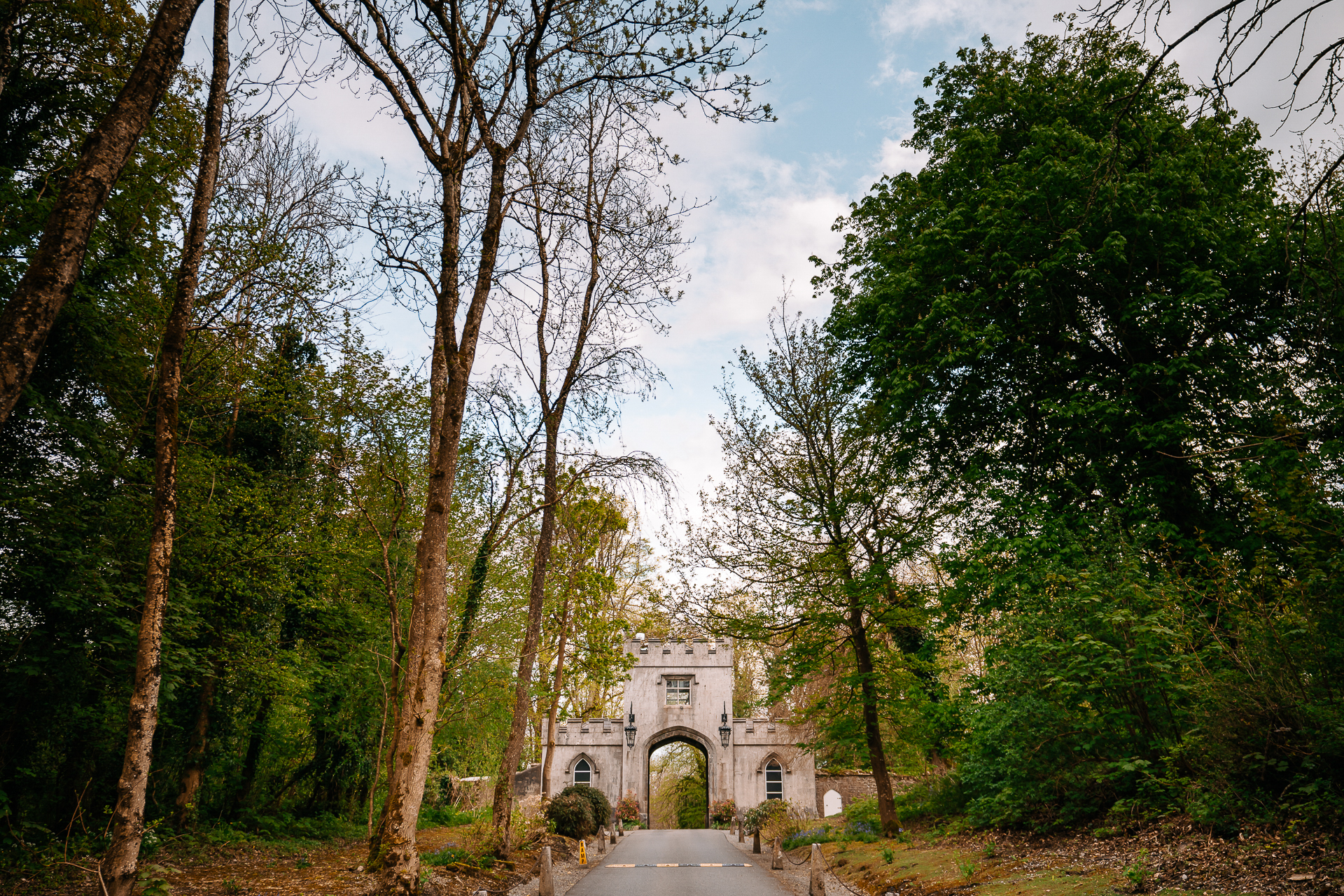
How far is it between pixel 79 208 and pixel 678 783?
43.0m

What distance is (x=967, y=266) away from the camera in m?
13.2

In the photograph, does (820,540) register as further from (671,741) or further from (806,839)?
(671,741)

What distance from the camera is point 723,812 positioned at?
30297mm

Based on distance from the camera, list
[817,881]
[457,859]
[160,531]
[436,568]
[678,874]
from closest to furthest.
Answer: [160,531] → [436,568] → [817,881] → [457,859] → [678,874]

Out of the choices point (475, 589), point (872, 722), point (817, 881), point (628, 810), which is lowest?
point (628, 810)

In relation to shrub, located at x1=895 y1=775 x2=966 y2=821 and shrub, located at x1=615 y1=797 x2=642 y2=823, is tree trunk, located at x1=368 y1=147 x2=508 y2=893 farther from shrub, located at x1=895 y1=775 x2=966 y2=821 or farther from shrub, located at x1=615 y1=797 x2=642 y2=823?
shrub, located at x1=615 y1=797 x2=642 y2=823

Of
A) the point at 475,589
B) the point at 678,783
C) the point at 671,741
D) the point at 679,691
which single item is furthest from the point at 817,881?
the point at 678,783

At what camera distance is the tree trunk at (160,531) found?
574cm

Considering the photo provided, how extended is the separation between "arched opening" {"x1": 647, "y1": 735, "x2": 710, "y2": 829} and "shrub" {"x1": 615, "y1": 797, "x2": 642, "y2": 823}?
6.00 ft

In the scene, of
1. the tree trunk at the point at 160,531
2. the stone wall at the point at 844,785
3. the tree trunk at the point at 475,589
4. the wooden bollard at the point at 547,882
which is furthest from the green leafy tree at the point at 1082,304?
the stone wall at the point at 844,785

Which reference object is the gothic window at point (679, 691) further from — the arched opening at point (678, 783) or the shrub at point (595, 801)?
the shrub at point (595, 801)

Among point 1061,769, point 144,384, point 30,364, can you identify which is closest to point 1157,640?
point 1061,769

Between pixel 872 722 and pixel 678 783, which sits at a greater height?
→ pixel 872 722

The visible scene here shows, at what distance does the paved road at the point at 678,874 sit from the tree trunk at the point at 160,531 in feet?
21.6
